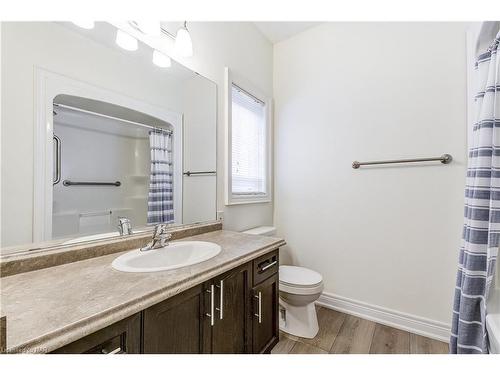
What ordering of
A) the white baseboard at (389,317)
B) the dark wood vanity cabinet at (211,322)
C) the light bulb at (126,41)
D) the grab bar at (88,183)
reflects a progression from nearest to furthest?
the dark wood vanity cabinet at (211,322) → the grab bar at (88,183) → the light bulb at (126,41) → the white baseboard at (389,317)

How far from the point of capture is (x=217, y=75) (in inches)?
65.9

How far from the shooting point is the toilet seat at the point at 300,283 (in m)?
1.52

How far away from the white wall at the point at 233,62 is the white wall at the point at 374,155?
0.59ft

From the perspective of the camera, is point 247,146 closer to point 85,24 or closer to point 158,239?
point 158,239

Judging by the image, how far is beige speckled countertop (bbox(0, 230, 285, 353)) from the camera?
492 millimetres

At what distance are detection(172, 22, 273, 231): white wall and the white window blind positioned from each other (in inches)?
5.6

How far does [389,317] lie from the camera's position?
171 cm

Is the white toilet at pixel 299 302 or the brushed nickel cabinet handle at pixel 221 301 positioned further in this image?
the white toilet at pixel 299 302

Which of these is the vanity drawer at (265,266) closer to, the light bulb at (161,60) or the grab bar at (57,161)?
the grab bar at (57,161)

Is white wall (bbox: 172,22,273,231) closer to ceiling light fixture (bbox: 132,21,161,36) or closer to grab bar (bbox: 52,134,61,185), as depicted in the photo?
ceiling light fixture (bbox: 132,21,161,36)

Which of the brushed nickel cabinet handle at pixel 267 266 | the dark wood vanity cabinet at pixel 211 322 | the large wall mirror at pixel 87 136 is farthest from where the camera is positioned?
the brushed nickel cabinet handle at pixel 267 266

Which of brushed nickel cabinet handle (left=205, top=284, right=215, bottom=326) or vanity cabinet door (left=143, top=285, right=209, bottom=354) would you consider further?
brushed nickel cabinet handle (left=205, top=284, right=215, bottom=326)

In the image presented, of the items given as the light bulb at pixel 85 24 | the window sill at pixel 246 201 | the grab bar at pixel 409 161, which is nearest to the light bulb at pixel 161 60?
the light bulb at pixel 85 24

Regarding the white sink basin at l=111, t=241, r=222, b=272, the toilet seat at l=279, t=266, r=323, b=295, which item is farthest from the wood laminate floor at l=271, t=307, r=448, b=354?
the white sink basin at l=111, t=241, r=222, b=272
